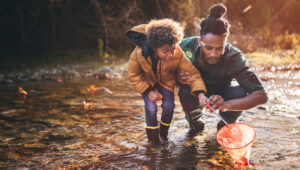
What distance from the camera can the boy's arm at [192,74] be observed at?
2748 millimetres

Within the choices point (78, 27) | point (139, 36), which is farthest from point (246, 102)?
point (78, 27)

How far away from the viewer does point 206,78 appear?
2955 mm

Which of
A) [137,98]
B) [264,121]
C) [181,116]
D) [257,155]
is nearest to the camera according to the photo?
[257,155]

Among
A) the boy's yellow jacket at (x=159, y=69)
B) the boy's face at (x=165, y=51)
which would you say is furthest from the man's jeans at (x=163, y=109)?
the boy's face at (x=165, y=51)

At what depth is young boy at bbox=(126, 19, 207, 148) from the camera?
257 centimetres

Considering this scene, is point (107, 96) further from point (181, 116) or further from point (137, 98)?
point (181, 116)

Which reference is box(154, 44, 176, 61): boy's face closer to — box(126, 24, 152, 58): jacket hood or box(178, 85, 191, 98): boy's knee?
box(126, 24, 152, 58): jacket hood

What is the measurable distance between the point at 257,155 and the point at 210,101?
0.59m

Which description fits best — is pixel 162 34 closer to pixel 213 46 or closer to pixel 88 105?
pixel 213 46

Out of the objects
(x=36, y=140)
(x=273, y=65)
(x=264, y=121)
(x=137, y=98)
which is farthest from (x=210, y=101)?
(x=273, y=65)

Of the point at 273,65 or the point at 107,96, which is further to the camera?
the point at 273,65

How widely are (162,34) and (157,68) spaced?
0.36 metres

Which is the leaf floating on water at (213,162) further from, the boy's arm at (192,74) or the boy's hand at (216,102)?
the boy's arm at (192,74)

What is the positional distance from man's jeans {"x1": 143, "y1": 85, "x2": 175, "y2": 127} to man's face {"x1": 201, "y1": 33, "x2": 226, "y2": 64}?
519 millimetres
